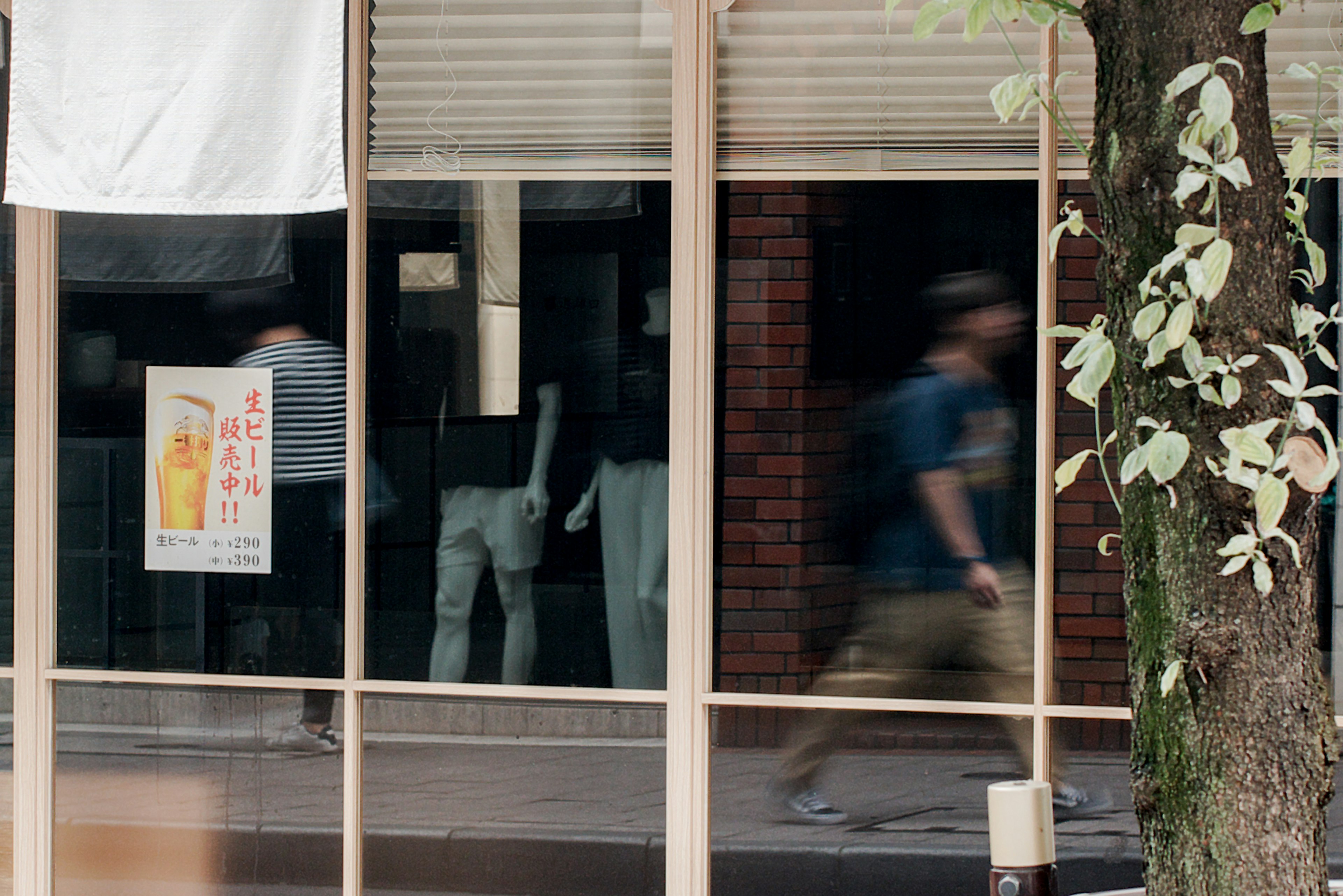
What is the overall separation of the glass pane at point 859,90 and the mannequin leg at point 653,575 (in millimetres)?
901

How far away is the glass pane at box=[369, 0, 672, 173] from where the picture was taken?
3885 millimetres

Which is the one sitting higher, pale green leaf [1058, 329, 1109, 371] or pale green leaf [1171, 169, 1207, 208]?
pale green leaf [1171, 169, 1207, 208]

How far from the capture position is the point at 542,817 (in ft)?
13.0

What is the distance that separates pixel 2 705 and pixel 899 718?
2624mm

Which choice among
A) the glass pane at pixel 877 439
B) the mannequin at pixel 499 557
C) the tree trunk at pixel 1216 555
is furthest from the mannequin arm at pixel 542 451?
the tree trunk at pixel 1216 555

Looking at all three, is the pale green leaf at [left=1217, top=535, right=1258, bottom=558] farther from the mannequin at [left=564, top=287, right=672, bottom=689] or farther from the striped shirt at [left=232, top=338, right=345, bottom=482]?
the striped shirt at [left=232, top=338, right=345, bottom=482]

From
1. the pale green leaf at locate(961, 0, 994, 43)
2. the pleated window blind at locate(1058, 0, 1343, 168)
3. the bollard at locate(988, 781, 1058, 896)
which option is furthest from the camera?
the pleated window blind at locate(1058, 0, 1343, 168)

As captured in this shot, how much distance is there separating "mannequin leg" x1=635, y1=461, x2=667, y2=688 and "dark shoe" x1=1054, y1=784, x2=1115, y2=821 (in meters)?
1.11

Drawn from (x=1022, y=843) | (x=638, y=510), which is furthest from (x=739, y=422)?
(x=1022, y=843)

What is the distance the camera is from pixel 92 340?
4.10 metres

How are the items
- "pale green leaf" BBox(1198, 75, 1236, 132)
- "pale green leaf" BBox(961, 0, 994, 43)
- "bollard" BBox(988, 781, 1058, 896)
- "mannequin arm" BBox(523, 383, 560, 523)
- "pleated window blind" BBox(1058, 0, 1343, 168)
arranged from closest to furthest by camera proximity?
"pale green leaf" BBox(1198, 75, 1236, 132)
"pale green leaf" BBox(961, 0, 994, 43)
"bollard" BBox(988, 781, 1058, 896)
"pleated window blind" BBox(1058, 0, 1343, 168)
"mannequin arm" BBox(523, 383, 560, 523)

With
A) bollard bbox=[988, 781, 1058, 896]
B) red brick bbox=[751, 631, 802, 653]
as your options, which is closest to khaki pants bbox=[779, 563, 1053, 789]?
red brick bbox=[751, 631, 802, 653]

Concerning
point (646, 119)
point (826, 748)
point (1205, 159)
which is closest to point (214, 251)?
point (646, 119)

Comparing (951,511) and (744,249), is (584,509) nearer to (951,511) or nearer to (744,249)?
(744,249)
